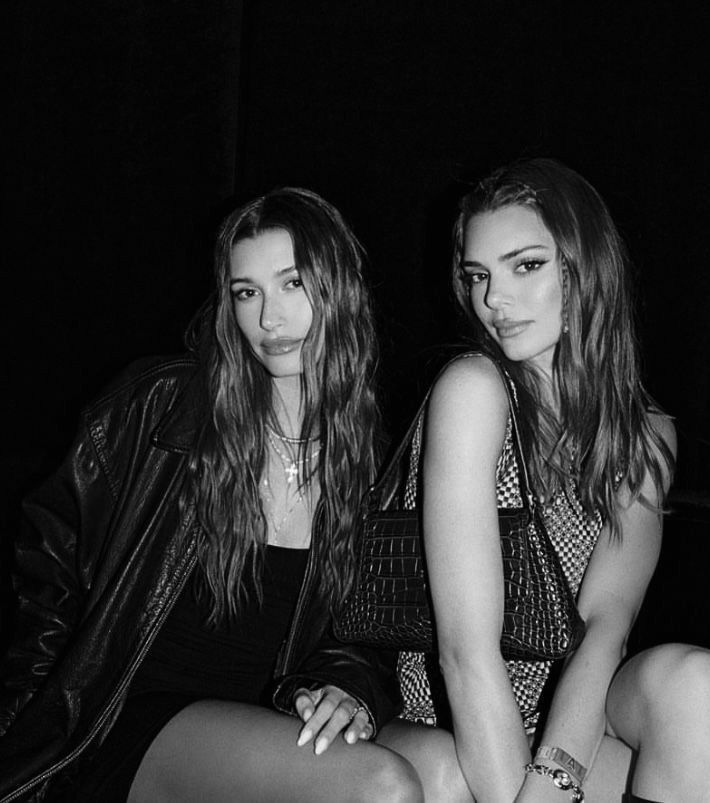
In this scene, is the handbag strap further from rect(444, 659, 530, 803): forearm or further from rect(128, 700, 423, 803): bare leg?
rect(128, 700, 423, 803): bare leg

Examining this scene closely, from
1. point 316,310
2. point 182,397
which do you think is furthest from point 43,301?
point 316,310

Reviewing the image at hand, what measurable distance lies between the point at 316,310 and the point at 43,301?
32.0 inches

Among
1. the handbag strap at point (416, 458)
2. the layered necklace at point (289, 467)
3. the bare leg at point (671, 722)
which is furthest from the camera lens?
the layered necklace at point (289, 467)

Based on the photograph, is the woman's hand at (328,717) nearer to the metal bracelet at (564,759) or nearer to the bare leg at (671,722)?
the metal bracelet at (564,759)

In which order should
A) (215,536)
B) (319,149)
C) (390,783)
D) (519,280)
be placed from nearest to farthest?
(390,783), (519,280), (215,536), (319,149)

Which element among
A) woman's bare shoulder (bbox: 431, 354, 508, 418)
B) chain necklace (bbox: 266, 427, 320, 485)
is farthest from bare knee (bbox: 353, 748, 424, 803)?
chain necklace (bbox: 266, 427, 320, 485)

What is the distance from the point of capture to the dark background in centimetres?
238

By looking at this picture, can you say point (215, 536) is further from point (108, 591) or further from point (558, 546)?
point (558, 546)

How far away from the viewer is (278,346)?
2.01 metres

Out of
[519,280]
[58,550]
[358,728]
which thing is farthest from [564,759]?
[58,550]

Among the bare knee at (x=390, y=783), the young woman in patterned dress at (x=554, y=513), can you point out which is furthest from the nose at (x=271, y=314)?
the bare knee at (x=390, y=783)

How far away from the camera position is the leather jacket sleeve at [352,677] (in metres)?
1.76

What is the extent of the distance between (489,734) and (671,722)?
260 mm

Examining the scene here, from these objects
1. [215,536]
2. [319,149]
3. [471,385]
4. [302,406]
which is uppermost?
[319,149]
